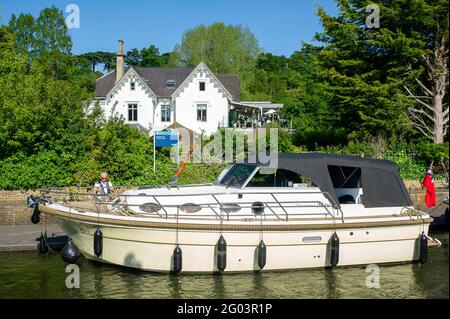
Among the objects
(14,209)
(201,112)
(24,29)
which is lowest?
(14,209)

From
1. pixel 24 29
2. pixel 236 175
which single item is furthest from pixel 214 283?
pixel 24 29

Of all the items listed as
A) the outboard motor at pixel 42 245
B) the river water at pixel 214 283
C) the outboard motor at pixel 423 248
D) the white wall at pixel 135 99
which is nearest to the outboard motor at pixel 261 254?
the river water at pixel 214 283

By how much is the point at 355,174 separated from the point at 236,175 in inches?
124

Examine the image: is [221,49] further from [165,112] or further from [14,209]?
[14,209]

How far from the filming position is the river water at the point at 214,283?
1084 cm

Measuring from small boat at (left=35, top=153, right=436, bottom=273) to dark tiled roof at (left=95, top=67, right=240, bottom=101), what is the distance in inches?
1301

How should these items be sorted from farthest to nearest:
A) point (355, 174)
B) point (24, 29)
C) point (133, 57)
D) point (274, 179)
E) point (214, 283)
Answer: point (133, 57)
point (24, 29)
point (355, 174)
point (274, 179)
point (214, 283)

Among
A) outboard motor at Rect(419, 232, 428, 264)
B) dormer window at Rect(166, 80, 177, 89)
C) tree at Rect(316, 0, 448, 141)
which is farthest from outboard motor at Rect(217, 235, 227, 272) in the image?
dormer window at Rect(166, 80, 177, 89)

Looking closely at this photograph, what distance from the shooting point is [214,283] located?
37.7 ft

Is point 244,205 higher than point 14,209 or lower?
higher

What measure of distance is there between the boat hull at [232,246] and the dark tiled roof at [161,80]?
111ft

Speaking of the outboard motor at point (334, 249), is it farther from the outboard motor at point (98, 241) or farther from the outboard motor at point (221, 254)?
the outboard motor at point (98, 241)

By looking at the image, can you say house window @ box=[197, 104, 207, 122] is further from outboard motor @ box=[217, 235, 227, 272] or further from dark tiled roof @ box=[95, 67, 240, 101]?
outboard motor @ box=[217, 235, 227, 272]
